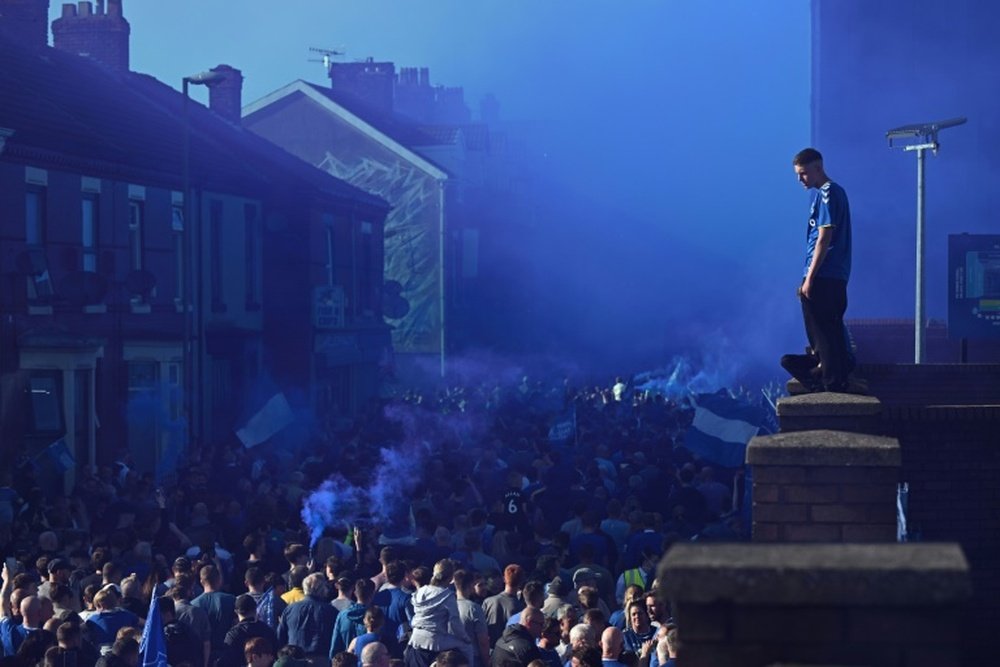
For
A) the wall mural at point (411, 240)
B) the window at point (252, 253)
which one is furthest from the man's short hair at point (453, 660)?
the wall mural at point (411, 240)

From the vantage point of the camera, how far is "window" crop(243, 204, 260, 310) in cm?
3500

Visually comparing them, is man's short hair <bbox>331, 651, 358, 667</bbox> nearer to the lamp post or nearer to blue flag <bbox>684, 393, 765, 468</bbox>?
blue flag <bbox>684, 393, 765, 468</bbox>

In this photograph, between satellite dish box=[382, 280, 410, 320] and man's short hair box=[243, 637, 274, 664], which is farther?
satellite dish box=[382, 280, 410, 320]

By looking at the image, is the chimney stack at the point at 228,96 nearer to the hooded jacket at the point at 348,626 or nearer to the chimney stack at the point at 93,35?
the chimney stack at the point at 93,35

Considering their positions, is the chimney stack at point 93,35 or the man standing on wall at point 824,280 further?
the chimney stack at point 93,35

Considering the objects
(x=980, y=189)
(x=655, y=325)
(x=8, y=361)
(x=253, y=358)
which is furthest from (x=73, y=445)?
(x=655, y=325)

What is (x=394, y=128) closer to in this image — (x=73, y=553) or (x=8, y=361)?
(x=8, y=361)

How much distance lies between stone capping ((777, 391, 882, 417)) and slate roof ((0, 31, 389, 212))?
19.2 meters

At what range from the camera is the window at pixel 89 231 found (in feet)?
86.6

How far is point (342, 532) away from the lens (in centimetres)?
1352

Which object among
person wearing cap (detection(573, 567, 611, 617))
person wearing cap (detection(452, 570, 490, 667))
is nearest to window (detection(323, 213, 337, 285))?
person wearing cap (detection(573, 567, 611, 617))

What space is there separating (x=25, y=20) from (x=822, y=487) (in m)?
27.4

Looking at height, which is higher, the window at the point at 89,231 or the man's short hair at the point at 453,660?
the window at the point at 89,231

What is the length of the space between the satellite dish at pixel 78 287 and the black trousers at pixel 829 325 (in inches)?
773
